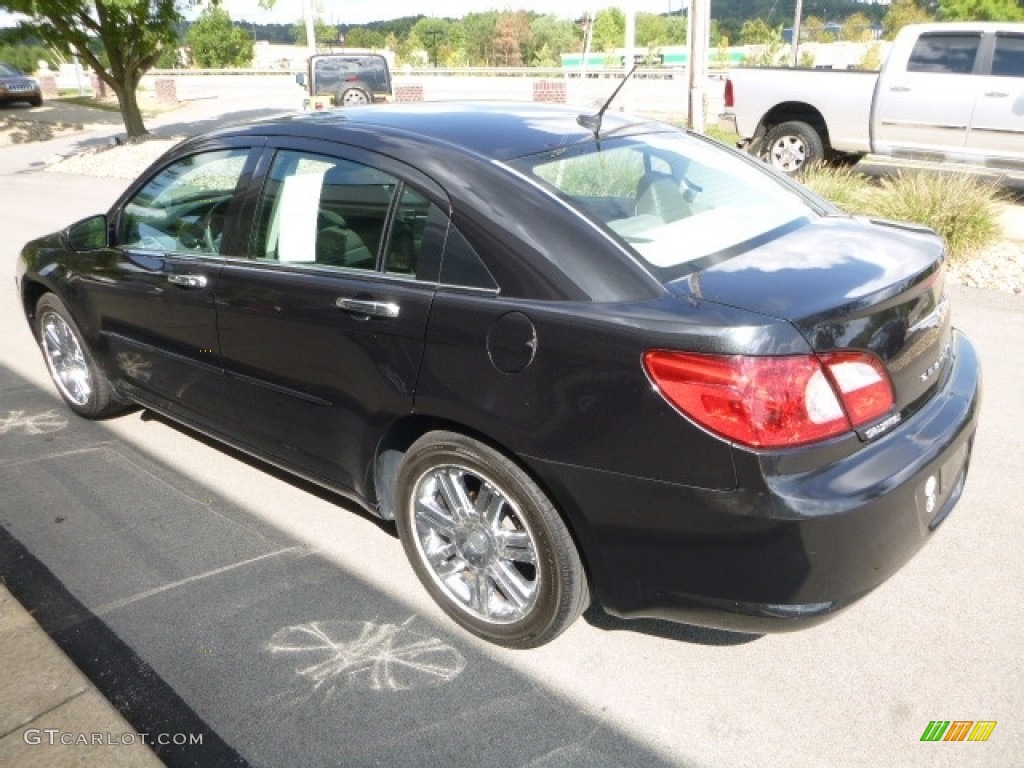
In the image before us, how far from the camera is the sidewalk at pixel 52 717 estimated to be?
2.41 metres

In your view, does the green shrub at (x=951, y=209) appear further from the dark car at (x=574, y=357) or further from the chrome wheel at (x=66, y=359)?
the chrome wheel at (x=66, y=359)

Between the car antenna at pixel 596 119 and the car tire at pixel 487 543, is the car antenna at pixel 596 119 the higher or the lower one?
the higher one

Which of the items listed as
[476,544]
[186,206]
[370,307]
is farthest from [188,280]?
[476,544]

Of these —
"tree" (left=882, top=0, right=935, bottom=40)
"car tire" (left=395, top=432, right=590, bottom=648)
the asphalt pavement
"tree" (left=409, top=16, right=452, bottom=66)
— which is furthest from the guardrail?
"car tire" (left=395, top=432, right=590, bottom=648)

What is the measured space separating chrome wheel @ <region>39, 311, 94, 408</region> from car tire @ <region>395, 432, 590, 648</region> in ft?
8.69

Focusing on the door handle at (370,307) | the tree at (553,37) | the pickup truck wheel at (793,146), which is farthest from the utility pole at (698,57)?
the tree at (553,37)

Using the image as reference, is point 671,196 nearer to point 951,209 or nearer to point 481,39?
point 951,209

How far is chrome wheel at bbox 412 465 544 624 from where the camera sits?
2.79 meters

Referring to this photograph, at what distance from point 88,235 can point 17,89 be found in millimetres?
32821

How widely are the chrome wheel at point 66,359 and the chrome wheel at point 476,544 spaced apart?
8.82 feet

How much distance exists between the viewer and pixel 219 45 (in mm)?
75500

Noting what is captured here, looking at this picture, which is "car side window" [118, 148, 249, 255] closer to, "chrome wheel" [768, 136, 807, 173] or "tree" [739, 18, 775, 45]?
"chrome wheel" [768, 136, 807, 173]

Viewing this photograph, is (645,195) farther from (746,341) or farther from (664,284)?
(746,341)

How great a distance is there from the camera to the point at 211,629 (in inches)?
121
